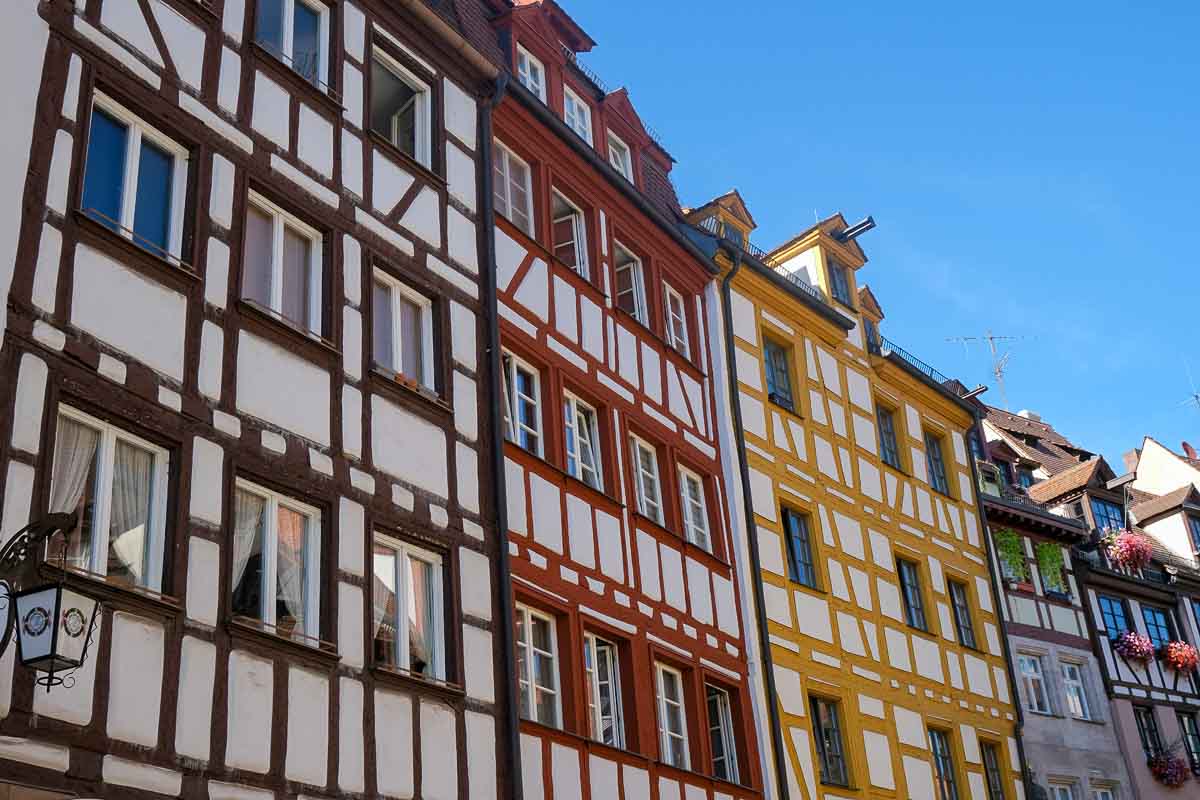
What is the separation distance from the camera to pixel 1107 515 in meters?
38.9

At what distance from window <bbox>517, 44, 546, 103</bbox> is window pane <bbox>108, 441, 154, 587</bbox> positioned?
10.7 m

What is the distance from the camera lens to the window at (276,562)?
12672 millimetres

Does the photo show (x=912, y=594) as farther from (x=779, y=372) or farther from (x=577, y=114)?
(x=577, y=114)

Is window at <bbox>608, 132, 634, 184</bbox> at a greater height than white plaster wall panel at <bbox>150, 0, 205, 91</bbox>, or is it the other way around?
window at <bbox>608, 132, 634, 184</bbox>

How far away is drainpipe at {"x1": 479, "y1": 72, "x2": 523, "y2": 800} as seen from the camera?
15102mm

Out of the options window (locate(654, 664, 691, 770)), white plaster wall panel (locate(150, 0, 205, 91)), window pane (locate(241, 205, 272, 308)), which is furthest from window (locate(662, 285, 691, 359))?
white plaster wall panel (locate(150, 0, 205, 91))

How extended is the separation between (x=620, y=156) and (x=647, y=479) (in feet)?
18.8

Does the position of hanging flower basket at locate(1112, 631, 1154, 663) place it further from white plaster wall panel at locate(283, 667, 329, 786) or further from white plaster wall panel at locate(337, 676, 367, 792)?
white plaster wall panel at locate(283, 667, 329, 786)

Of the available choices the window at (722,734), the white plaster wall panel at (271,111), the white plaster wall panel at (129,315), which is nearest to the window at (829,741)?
the window at (722,734)

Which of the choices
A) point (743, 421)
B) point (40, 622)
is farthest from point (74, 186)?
point (743, 421)

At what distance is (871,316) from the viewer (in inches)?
1164

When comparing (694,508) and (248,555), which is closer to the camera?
(248,555)

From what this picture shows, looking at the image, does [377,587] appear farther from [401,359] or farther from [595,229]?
[595,229]

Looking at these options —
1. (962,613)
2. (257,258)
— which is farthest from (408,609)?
(962,613)
